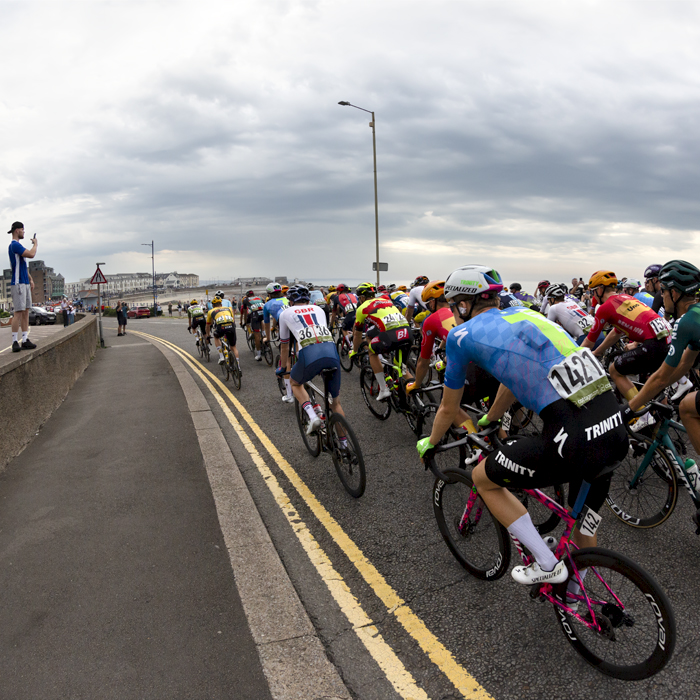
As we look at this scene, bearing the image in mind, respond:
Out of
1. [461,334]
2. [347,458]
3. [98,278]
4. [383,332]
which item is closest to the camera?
[461,334]

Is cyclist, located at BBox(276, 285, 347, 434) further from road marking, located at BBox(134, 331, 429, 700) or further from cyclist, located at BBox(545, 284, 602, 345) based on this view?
cyclist, located at BBox(545, 284, 602, 345)

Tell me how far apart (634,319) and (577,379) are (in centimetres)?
367

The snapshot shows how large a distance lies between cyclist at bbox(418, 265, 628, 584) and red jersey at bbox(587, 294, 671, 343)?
346cm

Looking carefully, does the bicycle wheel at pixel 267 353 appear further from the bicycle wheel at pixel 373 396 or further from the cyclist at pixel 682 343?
the cyclist at pixel 682 343

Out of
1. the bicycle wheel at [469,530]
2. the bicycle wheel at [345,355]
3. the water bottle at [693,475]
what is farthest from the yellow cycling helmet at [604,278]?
the bicycle wheel at [345,355]

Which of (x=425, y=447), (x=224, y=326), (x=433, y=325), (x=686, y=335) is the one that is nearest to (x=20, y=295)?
(x=224, y=326)

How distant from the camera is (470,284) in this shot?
3.24 m

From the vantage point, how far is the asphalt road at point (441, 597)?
2.75 m

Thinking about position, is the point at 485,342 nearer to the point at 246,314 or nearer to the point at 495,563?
the point at 495,563

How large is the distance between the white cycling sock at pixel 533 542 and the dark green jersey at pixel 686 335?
6.73 feet

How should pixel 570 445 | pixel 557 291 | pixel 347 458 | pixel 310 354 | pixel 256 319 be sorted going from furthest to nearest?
pixel 256 319 < pixel 557 291 < pixel 310 354 < pixel 347 458 < pixel 570 445

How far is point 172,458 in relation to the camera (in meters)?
6.69

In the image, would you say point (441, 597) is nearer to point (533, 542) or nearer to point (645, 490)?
point (533, 542)

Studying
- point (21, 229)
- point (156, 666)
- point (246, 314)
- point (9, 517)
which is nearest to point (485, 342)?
point (156, 666)
